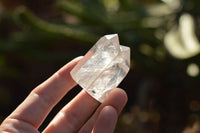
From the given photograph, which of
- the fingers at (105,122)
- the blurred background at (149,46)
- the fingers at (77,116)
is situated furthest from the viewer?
the blurred background at (149,46)

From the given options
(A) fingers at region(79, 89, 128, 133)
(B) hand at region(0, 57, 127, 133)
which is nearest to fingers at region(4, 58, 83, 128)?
(B) hand at region(0, 57, 127, 133)

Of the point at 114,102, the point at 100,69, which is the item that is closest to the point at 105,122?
the point at 114,102

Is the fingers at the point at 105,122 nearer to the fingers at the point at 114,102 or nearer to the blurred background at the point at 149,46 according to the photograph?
the fingers at the point at 114,102

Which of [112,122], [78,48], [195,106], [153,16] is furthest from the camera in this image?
[78,48]

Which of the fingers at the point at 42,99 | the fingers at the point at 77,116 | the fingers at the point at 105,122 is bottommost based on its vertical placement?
the fingers at the point at 77,116

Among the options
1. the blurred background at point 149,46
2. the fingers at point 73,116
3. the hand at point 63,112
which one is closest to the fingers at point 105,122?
the hand at point 63,112

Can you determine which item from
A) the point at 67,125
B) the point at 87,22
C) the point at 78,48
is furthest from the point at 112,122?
the point at 78,48

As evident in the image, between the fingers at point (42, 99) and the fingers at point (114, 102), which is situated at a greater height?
the fingers at point (42, 99)

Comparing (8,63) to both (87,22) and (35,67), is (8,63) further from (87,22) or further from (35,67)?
(87,22)
